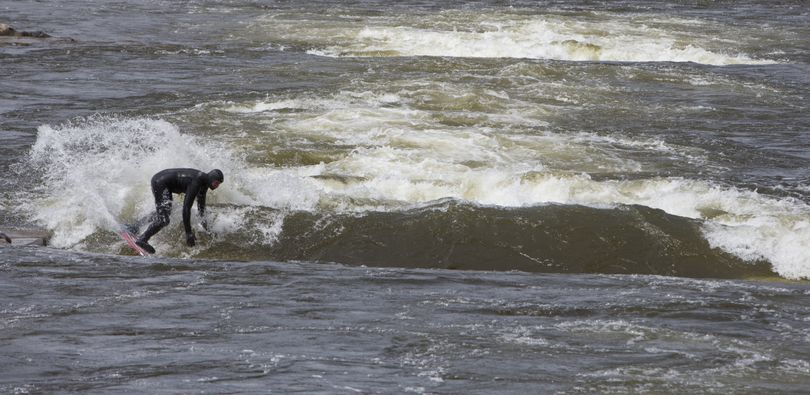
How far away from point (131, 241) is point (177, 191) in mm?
836

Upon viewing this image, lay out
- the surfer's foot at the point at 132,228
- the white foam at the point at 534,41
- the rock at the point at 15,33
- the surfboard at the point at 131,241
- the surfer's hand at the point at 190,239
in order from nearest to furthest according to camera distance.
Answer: the surfboard at the point at 131,241 < the surfer's hand at the point at 190,239 < the surfer's foot at the point at 132,228 < the white foam at the point at 534,41 < the rock at the point at 15,33

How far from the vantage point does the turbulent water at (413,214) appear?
9500mm

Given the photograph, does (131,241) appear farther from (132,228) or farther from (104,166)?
(104,166)

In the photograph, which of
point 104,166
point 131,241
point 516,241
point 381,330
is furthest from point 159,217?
point 381,330

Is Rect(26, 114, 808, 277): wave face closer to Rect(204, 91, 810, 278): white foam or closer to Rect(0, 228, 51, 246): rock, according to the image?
Rect(204, 91, 810, 278): white foam

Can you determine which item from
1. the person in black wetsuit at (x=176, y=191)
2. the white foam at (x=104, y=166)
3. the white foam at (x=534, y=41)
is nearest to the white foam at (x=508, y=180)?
the white foam at (x=104, y=166)

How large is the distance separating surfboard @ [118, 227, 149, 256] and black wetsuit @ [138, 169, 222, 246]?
0.32 ft

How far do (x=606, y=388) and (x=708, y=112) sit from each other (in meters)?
15.8

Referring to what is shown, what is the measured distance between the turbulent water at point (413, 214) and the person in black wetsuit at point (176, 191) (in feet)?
0.92

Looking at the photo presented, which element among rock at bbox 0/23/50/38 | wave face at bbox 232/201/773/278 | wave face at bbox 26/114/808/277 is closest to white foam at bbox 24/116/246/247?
wave face at bbox 26/114/808/277

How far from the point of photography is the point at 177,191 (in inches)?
588

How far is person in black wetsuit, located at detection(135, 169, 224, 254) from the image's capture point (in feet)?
47.6

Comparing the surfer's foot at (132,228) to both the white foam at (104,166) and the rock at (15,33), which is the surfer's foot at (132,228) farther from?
the rock at (15,33)

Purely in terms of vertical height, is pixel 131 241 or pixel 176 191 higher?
pixel 176 191
